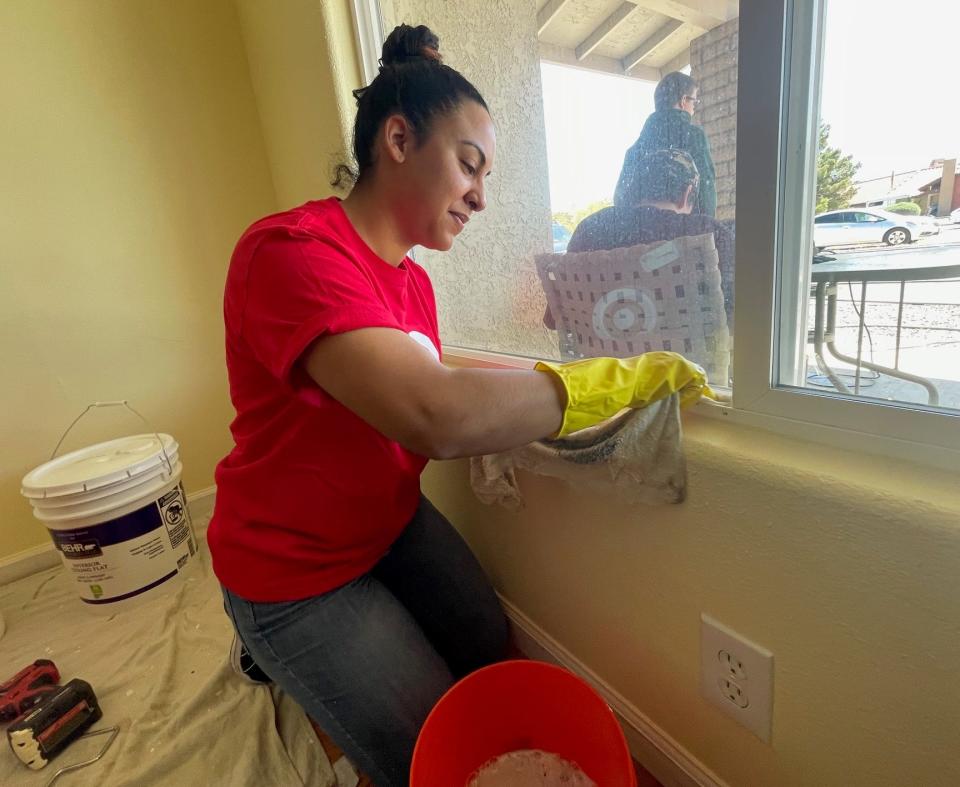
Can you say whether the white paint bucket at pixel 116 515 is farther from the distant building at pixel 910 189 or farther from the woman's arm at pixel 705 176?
the distant building at pixel 910 189

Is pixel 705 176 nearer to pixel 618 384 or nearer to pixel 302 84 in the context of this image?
pixel 618 384

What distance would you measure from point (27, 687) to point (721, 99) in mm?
1623

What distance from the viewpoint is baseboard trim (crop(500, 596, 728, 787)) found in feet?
2.36

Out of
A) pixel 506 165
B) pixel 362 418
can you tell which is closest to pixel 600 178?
pixel 506 165

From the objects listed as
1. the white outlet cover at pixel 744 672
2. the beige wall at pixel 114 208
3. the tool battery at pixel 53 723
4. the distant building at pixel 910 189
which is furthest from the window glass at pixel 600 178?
the tool battery at pixel 53 723

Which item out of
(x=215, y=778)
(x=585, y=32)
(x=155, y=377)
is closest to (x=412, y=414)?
(x=585, y=32)

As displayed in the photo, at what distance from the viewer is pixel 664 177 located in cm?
64

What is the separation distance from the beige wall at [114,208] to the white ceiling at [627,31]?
1.21 metres

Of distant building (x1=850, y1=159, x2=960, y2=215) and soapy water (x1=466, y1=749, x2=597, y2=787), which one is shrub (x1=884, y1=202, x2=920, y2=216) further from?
soapy water (x1=466, y1=749, x2=597, y2=787)

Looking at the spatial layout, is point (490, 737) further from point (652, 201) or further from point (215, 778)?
point (652, 201)

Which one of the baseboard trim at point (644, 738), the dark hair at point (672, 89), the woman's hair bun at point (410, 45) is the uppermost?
the woman's hair bun at point (410, 45)

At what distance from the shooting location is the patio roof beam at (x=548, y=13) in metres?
0.78

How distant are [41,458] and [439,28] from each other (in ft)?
5.29

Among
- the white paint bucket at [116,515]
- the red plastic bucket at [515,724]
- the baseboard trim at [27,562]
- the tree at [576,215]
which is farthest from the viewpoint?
the baseboard trim at [27,562]
